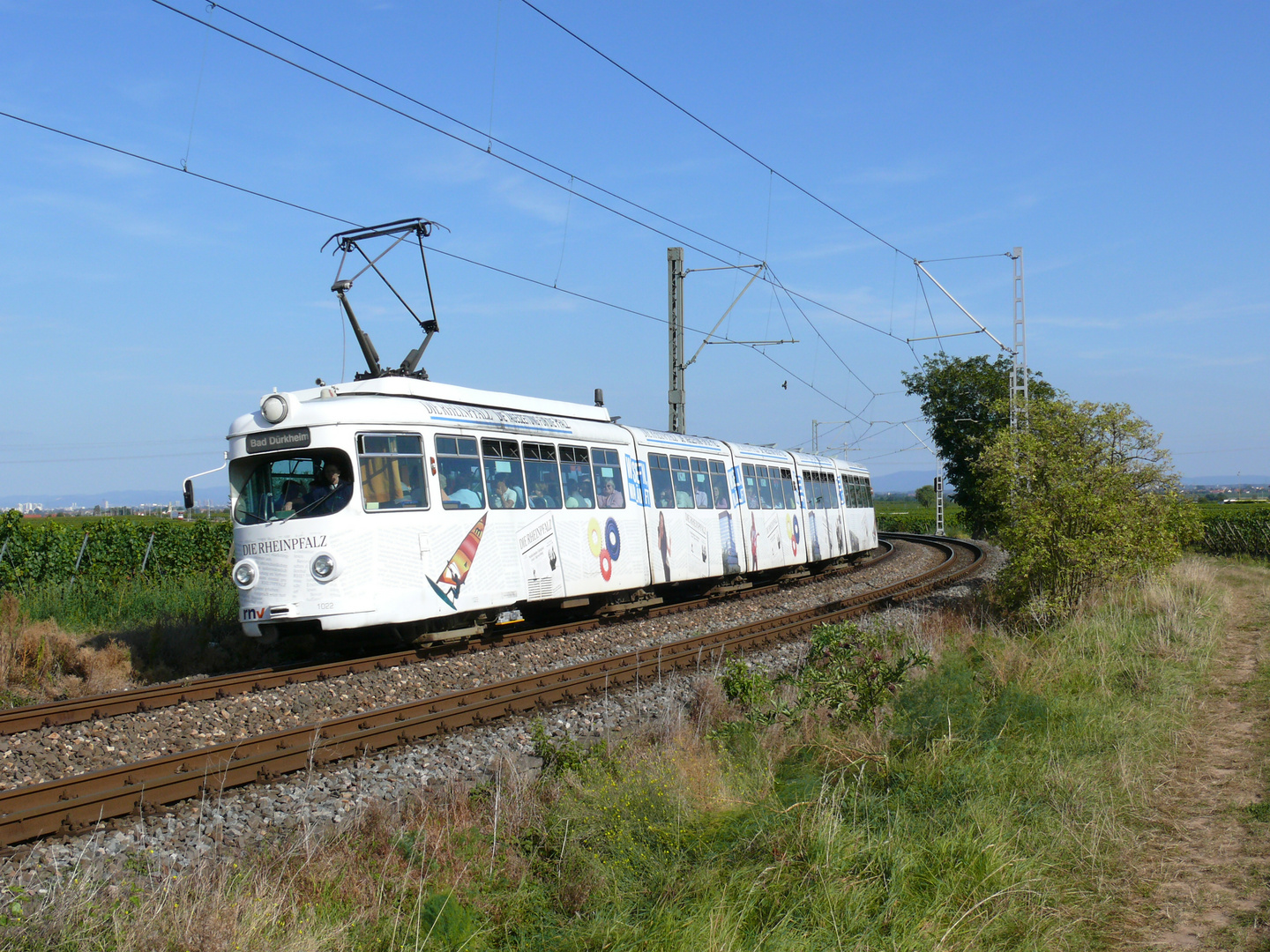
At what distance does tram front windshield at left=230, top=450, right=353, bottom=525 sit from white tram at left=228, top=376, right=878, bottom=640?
0.06 feet

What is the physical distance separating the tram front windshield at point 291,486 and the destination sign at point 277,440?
0.63ft

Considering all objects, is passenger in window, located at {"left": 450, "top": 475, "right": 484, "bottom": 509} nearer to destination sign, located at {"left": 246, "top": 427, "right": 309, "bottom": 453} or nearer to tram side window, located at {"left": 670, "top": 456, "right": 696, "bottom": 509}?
destination sign, located at {"left": 246, "top": 427, "right": 309, "bottom": 453}

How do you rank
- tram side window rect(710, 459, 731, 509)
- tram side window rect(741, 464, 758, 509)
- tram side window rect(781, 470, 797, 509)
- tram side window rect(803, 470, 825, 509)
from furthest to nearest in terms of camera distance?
tram side window rect(803, 470, 825, 509), tram side window rect(781, 470, 797, 509), tram side window rect(741, 464, 758, 509), tram side window rect(710, 459, 731, 509)

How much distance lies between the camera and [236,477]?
11742mm

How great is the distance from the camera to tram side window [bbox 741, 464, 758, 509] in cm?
2112

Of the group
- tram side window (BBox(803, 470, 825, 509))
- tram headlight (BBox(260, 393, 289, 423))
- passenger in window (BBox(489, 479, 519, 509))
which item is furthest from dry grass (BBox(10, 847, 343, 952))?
tram side window (BBox(803, 470, 825, 509))

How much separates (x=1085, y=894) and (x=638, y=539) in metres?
11.4

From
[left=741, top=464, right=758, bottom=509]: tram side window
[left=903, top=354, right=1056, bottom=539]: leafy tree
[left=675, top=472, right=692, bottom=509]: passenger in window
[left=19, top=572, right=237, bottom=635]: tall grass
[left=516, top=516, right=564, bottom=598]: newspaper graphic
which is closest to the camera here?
[left=516, top=516, right=564, bottom=598]: newspaper graphic

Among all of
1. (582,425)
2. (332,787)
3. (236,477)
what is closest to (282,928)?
(332,787)

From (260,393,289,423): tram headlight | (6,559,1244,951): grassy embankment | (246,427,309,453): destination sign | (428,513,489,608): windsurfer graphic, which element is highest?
(260,393,289,423): tram headlight

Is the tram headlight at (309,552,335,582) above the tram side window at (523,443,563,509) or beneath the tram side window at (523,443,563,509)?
beneath

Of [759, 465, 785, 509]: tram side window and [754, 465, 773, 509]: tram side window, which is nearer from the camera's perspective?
[754, 465, 773, 509]: tram side window

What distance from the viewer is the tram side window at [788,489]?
23578 millimetres

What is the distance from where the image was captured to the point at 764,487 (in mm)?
22203
